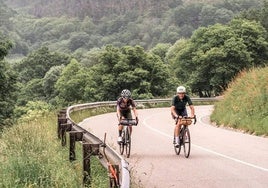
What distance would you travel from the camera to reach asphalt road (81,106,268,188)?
973 cm

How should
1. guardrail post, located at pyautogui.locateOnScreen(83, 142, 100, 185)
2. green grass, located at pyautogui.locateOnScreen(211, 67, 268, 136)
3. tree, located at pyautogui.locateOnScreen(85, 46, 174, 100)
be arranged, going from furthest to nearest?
tree, located at pyautogui.locateOnScreen(85, 46, 174, 100)
green grass, located at pyautogui.locateOnScreen(211, 67, 268, 136)
guardrail post, located at pyautogui.locateOnScreen(83, 142, 100, 185)

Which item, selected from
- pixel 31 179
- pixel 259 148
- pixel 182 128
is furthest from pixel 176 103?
pixel 31 179

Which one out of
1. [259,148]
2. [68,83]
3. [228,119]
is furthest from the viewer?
[68,83]

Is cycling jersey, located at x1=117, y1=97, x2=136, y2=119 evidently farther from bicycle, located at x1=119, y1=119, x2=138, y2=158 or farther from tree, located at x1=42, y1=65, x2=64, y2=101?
tree, located at x1=42, y1=65, x2=64, y2=101

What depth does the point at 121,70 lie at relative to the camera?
2361 inches

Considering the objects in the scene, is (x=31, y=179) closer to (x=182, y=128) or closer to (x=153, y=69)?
(x=182, y=128)

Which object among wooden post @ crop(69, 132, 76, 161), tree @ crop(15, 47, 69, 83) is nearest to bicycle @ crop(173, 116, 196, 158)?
wooden post @ crop(69, 132, 76, 161)

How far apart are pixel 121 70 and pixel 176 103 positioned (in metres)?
46.1

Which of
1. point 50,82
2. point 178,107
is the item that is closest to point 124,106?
point 178,107

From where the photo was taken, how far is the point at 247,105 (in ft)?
75.4

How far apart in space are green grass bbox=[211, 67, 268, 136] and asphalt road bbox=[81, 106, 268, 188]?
1.75 meters

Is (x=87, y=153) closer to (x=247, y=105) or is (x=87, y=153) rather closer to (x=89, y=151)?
(x=89, y=151)

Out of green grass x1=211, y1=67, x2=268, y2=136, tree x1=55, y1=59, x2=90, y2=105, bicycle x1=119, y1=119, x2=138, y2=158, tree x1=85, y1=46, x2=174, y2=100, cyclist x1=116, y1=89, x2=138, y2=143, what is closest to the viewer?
bicycle x1=119, y1=119, x2=138, y2=158

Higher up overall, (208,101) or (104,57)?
(104,57)
